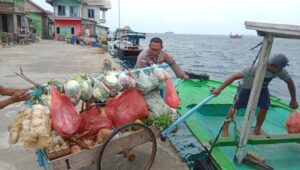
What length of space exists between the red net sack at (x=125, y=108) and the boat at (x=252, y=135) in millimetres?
1328

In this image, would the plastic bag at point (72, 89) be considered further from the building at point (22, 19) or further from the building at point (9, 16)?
the building at point (9, 16)

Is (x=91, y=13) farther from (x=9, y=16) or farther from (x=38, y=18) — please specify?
(x=9, y=16)

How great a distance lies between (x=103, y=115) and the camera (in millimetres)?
3545

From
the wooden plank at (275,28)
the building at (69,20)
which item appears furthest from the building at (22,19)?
the wooden plank at (275,28)

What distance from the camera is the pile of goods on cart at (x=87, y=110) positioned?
9.05 ft

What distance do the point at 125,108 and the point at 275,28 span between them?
6.97ft

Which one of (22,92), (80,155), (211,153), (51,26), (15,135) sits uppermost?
(51,26)

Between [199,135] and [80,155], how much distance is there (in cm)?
239

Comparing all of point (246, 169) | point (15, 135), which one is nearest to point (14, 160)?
point (15, 135)

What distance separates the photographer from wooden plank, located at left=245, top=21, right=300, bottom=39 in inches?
113

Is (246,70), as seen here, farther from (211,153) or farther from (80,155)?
(80,155)

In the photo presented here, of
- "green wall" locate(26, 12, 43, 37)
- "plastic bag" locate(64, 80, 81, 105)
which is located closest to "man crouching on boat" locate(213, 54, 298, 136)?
"plastic bag" locate(64, 80, 81, 105)

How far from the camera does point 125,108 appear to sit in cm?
347

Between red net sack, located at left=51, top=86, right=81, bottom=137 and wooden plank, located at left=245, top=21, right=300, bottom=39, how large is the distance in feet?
8.26
